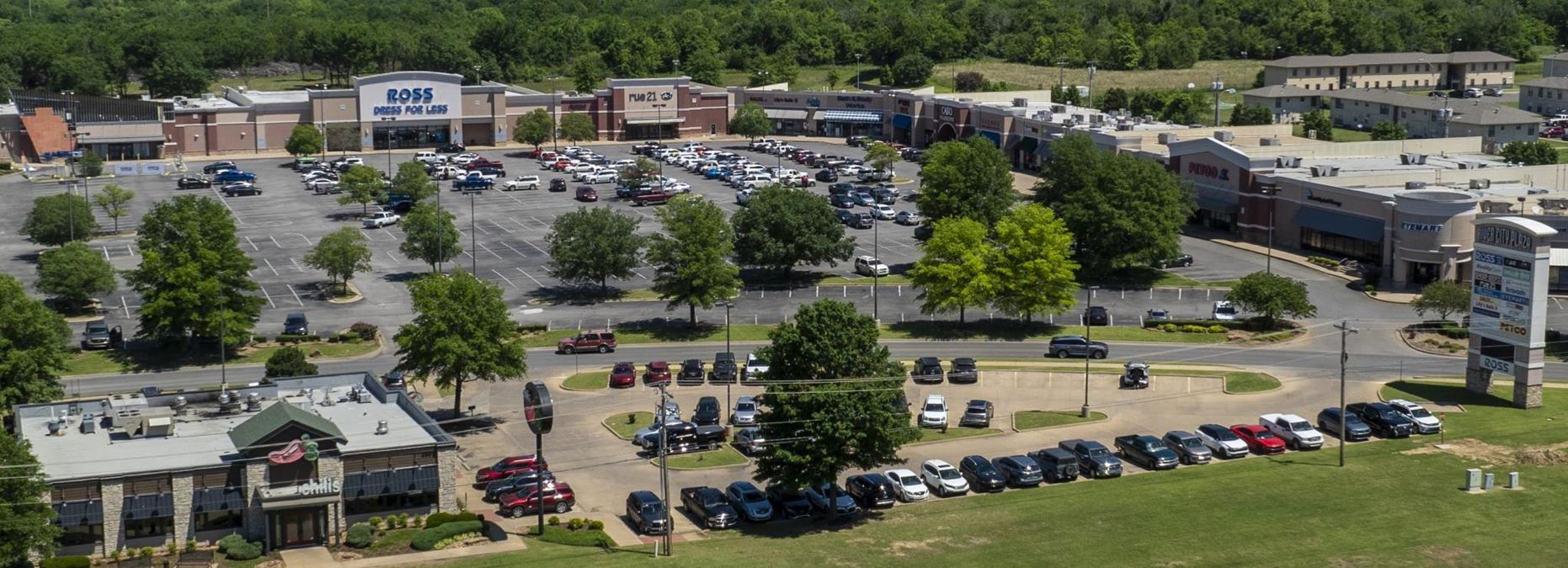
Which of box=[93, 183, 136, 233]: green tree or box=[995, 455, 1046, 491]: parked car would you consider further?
box=[93, 183, 136, 233]: green tree

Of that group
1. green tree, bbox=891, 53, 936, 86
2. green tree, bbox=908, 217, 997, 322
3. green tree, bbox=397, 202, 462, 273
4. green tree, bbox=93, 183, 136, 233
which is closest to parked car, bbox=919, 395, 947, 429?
green tree, bbox=908, 217, 997, 322

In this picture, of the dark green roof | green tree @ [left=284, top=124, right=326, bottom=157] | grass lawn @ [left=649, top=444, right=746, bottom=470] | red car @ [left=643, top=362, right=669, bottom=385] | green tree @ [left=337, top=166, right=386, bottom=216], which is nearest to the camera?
the dark green roof

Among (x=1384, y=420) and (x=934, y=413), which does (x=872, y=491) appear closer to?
(x=934, y=413)

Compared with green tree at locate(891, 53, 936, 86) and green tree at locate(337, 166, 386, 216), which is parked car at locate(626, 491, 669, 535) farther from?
green tree at locate(891, 53, 936, 86)

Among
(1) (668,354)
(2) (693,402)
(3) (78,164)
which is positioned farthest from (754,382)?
(3) (78,164)

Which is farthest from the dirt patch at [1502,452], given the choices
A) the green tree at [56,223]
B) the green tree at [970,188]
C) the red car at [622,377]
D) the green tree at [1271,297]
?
the green tree at [56,223]

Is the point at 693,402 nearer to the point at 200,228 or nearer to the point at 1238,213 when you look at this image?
the point at 200,228
